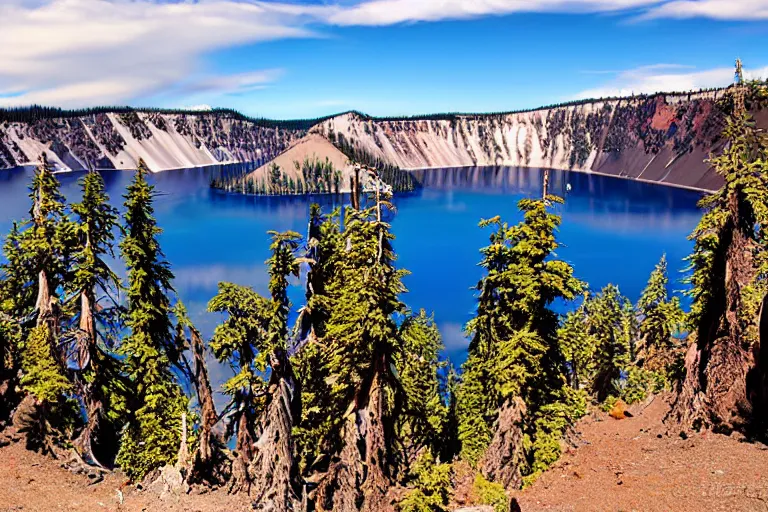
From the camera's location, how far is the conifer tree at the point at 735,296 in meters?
19.1

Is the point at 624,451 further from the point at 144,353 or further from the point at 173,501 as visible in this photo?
the point at 144,353

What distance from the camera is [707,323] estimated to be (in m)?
21.9

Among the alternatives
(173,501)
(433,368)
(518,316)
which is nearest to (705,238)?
(518,316)

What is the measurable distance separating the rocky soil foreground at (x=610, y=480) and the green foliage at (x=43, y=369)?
2.50m

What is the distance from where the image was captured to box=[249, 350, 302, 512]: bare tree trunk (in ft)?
61.9

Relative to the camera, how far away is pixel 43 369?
2256 cm

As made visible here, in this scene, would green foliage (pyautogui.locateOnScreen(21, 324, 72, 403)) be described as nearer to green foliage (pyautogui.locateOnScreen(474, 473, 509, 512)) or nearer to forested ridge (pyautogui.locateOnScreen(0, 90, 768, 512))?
Result: forested ridge (pyautogui.locateOnScreen(0, 90, 768, 512))

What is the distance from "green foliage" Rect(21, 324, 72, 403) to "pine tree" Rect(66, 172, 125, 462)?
0.79 meters

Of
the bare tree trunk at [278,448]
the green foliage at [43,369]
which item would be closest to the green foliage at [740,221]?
the bare tree trunk at [278,448]

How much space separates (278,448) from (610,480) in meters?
10.6

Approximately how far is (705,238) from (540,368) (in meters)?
7.79

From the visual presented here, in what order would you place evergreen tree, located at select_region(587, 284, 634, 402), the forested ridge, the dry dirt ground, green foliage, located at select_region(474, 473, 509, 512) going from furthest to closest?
1. evergreen tree, located at select_region(587, 284, 634, 402)
2. the forested ridge
3. green foliage, located at select_region(474, 473, 509, 512)
4. the dry dirt ground

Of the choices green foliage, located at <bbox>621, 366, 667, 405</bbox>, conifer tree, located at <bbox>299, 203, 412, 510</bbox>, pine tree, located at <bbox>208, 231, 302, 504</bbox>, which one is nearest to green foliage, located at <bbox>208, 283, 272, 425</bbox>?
pine tree, located at <bbox>208, 231, 302, 504</bbox>

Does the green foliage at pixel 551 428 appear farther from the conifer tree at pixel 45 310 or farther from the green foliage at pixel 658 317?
the green foliage at pixel 658 317
